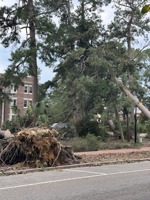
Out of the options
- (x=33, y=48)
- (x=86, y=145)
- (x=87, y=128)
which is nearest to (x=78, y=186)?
(x=86, y=145)

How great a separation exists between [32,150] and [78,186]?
566cm

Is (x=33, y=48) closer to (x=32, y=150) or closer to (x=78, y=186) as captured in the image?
(x=32, y=150)

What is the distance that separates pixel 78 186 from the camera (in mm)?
10164

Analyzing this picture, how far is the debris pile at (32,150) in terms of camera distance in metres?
15.5

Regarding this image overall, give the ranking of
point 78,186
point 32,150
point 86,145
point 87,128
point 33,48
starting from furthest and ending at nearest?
point 87,128 < point 33,48 < point 86,145 < point 32,150 < point 78,186

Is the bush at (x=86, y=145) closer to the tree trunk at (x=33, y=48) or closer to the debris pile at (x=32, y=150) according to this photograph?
the debris pile at (x=32, y=150)

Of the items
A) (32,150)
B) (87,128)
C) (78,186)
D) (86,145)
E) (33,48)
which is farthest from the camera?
(87,128)

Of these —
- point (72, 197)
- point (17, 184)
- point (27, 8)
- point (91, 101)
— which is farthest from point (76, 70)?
point (72, 197)

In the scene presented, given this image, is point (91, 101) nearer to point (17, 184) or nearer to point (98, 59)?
point (98, 59)

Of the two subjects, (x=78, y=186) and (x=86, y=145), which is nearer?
(x=78, y=186)

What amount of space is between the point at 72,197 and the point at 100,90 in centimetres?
2294

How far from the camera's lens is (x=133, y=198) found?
8242 millimetres

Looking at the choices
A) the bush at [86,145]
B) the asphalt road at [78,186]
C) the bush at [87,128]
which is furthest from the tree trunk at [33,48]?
the asphalt road at [78,186]

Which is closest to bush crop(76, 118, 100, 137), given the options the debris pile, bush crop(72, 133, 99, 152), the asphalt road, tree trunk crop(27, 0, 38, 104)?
tree trunk crop(27, 0, 38, 104)
